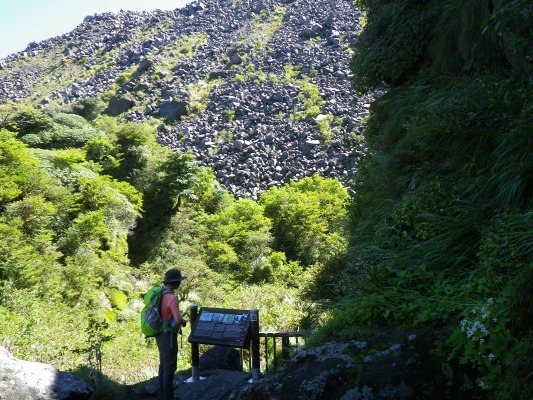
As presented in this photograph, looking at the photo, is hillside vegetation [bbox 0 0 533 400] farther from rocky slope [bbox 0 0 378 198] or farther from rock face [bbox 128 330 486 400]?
rocky slope [bbox 0 0 378 198]

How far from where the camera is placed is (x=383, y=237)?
4336mm

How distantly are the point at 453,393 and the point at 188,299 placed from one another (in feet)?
48.8

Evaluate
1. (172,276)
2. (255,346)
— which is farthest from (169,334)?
(255,346)

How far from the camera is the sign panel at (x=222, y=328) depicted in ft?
16.9

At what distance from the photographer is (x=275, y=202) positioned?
27.5m

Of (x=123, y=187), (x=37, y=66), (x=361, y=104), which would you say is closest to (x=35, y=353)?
(x=123, y=187)

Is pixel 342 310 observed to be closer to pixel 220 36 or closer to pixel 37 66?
pixel 220 36

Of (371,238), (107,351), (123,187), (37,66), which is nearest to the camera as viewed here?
(371,238)

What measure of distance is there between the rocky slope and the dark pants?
90.4ft

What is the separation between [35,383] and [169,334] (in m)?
1.34

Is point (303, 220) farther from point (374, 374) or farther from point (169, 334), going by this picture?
point (374, 374)

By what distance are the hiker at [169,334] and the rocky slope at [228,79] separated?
27415 mm

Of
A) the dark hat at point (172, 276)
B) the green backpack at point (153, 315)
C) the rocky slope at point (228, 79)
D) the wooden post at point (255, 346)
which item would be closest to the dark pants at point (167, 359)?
the green backpack at point (153, 315)

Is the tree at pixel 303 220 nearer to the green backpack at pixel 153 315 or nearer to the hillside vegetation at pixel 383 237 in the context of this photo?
the hillside vegetation at pixel 383 237
